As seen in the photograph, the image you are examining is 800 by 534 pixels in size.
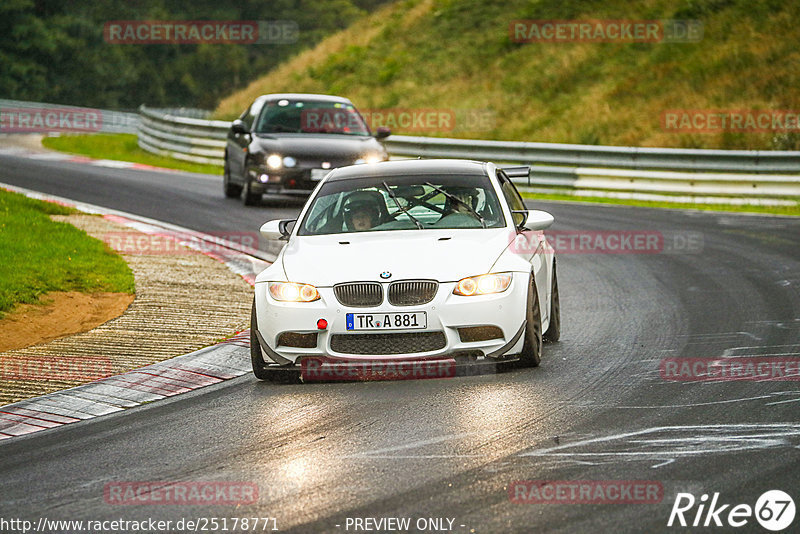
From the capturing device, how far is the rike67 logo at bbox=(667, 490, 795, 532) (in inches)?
213

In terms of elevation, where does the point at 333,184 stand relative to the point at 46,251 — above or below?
above

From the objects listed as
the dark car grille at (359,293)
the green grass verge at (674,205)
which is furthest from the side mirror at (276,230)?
the green grass verge at (674,205)

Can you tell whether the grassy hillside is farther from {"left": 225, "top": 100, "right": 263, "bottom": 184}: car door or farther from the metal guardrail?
{"left": 225, "top": 100, "right": 263, "bottom": 184}: car door

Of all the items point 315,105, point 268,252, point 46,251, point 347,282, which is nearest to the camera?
point 347,282

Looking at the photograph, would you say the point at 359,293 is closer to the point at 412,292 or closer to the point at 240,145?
the point at 412,292

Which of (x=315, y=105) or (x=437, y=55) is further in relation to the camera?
(x=437, y=55)

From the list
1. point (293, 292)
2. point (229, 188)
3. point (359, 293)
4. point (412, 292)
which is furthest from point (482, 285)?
point (229, 188)

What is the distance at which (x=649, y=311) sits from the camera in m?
11.9

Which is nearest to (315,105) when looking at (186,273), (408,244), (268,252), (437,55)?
(268,252)

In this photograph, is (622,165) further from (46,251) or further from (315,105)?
(46,251)

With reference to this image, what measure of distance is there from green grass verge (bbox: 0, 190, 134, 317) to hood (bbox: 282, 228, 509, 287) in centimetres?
340

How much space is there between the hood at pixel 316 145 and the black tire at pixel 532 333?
36.1ft

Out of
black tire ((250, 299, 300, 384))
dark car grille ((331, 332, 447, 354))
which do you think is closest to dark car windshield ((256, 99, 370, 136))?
black tire ((250, 299, 300, 384))

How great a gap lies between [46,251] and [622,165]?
13.2 meters
